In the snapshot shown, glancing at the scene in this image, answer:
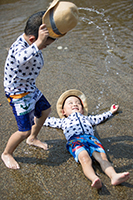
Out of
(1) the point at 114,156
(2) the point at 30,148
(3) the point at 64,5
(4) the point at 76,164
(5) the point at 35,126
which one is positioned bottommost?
(1) the point at 114,156

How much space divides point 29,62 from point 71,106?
1097 millimetres

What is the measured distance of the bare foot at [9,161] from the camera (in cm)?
213

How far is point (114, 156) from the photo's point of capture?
2268 millimetres

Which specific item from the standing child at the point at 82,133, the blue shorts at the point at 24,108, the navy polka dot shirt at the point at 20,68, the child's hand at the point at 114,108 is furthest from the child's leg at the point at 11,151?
the child's hand at the point at 114,108

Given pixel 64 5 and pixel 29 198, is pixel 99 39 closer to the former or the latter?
pixel 64 5

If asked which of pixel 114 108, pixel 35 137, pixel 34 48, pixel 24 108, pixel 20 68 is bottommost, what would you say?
pixel 114 108

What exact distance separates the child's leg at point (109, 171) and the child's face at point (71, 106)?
73cm

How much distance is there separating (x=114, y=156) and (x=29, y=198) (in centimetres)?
104

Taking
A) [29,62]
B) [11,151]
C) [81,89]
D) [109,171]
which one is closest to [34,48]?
[29,62]

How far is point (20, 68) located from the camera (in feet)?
5.88

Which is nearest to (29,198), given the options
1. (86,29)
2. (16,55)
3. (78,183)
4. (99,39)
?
(78,183)

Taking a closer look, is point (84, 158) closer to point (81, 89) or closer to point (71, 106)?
point (71, 106)

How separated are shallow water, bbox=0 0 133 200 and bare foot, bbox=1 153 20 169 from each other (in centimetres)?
6

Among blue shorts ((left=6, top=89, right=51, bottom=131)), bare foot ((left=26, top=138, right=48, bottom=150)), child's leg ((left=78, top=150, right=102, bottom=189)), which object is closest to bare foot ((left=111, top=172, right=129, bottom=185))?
child's leg ((left=78, top=150, right=102, bottom=189))
